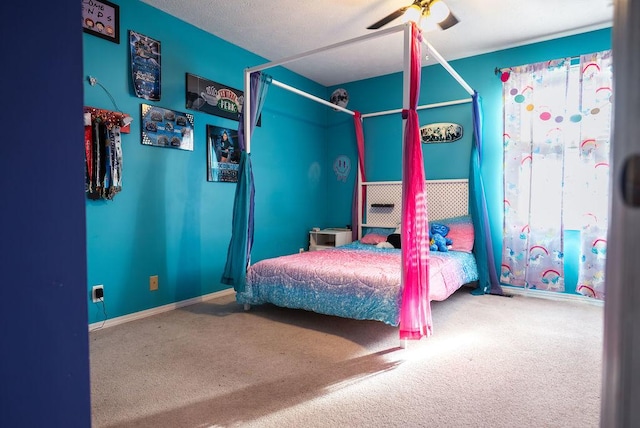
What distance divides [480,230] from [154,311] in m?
3.42

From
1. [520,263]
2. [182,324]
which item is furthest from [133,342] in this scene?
[520,263]

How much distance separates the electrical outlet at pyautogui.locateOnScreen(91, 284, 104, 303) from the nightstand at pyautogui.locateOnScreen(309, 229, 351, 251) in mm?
2567

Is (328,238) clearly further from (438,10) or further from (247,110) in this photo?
(438,10)

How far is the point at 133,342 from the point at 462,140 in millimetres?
3983

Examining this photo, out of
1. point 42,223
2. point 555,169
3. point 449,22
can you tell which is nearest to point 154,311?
point 42,223

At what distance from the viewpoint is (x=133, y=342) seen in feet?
8.27

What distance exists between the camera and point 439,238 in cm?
389

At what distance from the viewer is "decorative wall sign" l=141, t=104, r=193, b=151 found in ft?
10.2

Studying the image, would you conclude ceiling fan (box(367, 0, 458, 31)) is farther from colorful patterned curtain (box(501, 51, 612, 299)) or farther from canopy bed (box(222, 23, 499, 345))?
colorful patterned curtain (box(501, 51, 612, 299))

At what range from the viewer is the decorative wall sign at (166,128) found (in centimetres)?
312

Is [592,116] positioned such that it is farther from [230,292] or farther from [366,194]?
[230,292]

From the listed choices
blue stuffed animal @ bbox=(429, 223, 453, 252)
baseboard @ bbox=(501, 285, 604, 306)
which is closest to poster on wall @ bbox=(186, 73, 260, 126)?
blue stuffed animal @ bbox=(429, 223, 453, 252)

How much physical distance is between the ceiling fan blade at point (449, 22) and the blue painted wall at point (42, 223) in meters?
3.05

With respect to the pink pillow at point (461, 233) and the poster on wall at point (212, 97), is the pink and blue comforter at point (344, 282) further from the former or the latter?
the poster on wall at point (212, 97)
